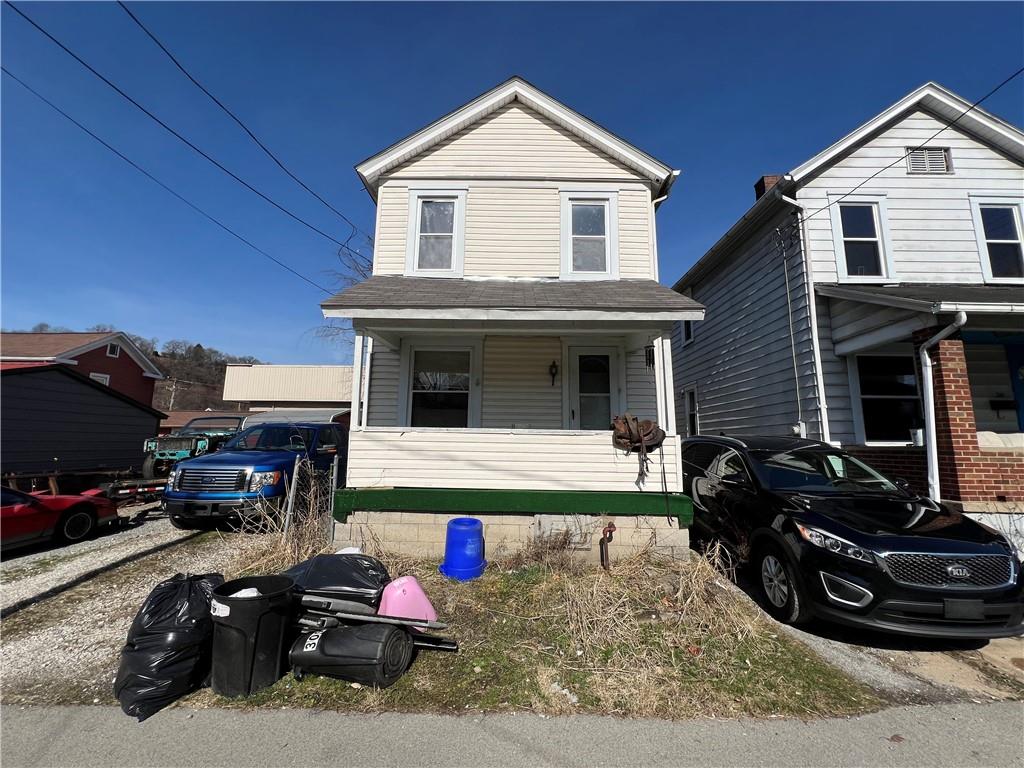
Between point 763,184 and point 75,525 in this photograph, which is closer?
point 75,525

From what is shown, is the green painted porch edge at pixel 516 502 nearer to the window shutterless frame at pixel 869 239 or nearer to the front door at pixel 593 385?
the front door at pixel 593 385

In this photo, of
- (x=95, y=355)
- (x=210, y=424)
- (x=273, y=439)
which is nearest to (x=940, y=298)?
(x=273, y=439)

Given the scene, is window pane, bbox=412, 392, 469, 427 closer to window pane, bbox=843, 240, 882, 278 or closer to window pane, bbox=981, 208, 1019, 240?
window pane, bbox=843, 240, 882, 278

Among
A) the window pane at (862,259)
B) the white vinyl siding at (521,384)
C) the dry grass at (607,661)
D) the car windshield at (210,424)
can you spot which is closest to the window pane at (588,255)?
the white vinyl siding at (521,384)

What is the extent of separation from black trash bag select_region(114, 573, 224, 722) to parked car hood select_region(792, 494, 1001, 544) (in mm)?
5475

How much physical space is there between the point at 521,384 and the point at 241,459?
4.93 m

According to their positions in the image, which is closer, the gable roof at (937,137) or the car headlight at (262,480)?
the car headlight at (262,480)

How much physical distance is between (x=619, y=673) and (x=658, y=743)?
664mm

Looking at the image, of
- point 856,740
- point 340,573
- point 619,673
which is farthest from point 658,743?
point 340,573

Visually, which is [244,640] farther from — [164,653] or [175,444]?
[175,444]

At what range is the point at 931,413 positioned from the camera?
620 centimetres

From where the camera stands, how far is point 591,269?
8.45m

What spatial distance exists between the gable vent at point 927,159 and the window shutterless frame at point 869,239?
1.12 meters

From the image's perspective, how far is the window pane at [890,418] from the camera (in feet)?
27.5
